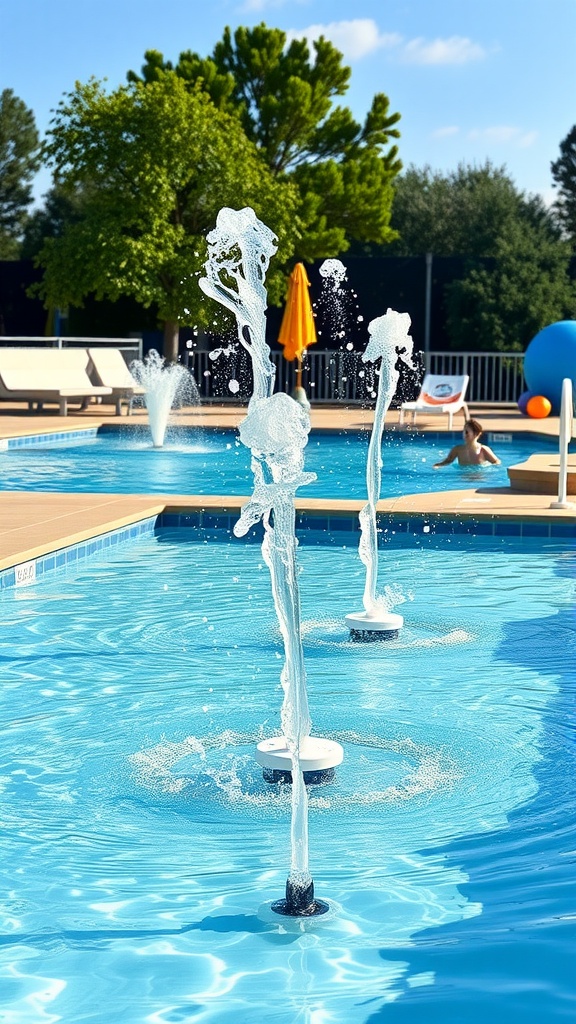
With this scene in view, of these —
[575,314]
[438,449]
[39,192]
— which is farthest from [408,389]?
[39,192]

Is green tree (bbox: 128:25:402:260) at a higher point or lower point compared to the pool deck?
higher

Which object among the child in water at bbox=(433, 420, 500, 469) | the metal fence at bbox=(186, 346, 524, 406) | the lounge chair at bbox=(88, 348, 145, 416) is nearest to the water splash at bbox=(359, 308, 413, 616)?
the child in water at bbox=(433, 420, 500, 469)

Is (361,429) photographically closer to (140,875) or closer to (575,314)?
(575,314)

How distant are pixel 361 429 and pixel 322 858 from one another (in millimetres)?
15110

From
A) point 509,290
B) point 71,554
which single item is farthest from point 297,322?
point 71,554

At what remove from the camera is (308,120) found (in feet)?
98.2

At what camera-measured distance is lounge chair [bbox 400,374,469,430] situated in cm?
1777

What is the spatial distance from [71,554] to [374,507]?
224 cm

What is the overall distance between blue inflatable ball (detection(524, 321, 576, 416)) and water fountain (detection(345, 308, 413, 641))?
13.0 meters

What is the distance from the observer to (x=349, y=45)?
99.9 feet

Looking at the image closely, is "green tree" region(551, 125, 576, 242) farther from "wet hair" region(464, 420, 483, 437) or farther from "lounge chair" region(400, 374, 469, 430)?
"wet hair" region(464, 420, 483, 437)

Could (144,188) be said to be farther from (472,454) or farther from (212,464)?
(472,454)

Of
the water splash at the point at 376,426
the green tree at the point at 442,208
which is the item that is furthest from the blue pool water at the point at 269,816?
the green tree at the point at 442,208

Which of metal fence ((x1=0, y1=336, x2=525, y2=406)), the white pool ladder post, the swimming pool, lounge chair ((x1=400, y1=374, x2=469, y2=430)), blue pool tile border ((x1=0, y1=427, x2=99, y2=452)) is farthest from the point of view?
metal fence ((x1=0, y1=336, x2=525, y2=406))
